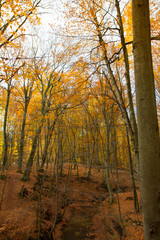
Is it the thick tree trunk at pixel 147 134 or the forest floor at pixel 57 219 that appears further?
the forest floor at pixel 57 219

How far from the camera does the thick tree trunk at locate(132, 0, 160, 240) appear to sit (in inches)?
46.4

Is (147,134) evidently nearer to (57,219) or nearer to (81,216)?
(57,219)

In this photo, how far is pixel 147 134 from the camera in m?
1.26

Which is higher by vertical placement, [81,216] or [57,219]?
[57,219]

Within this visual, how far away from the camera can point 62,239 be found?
5195 mm

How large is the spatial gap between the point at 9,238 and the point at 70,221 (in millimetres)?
3174

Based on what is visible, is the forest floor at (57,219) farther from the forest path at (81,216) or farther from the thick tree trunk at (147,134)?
the thick tree trunk at (147,134)

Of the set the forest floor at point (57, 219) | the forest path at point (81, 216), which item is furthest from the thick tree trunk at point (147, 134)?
the forest path at point (81, 216)

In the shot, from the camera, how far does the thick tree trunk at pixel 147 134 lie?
3.87 ft

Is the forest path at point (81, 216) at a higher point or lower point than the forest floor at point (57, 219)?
lower

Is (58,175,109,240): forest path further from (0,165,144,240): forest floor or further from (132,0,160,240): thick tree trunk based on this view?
(132,0,160,240): thick tree trunk

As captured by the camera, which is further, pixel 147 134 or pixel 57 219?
pixel 57 219

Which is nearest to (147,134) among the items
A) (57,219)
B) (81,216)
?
(57,219)

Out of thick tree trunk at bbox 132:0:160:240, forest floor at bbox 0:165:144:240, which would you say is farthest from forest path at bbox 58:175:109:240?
thick tree trunk at bbox 132:0:160:240
